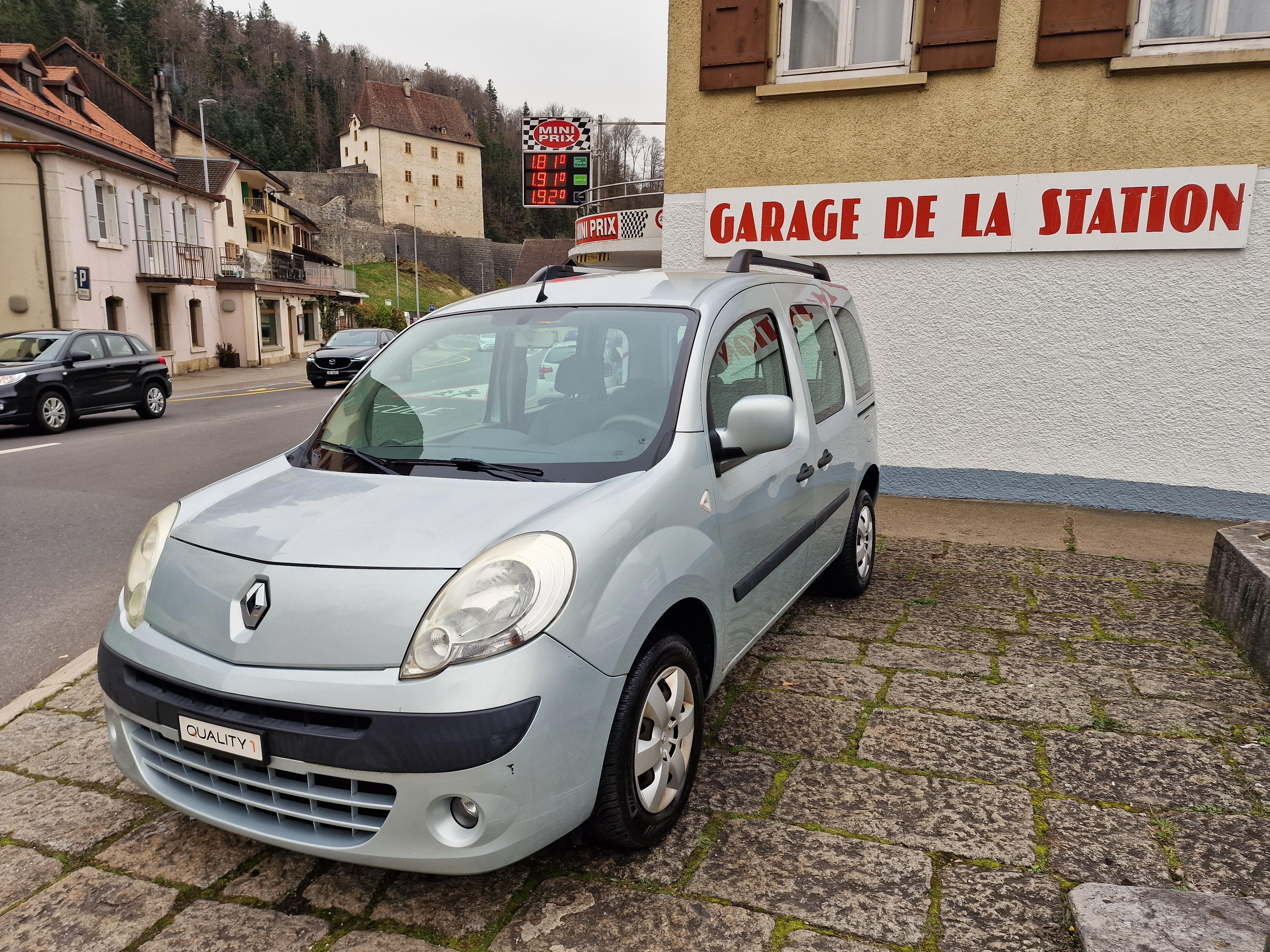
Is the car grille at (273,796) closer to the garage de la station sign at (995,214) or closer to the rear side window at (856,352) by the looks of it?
the rear side window at (856,352)

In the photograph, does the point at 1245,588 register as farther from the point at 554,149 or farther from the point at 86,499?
the point at 554,149

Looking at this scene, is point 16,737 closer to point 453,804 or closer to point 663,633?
point 453,804

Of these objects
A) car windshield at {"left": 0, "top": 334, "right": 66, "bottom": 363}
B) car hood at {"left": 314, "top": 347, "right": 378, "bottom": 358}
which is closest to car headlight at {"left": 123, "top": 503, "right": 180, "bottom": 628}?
car windshield at {"left": 0, "top": 334, "right": 66, "bottom": 363}

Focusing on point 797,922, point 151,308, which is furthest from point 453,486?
point 151,308

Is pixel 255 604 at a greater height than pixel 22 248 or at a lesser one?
lesser

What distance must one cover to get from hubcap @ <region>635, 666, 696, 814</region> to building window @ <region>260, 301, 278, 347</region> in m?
44.5

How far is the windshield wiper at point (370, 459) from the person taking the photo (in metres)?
3.00

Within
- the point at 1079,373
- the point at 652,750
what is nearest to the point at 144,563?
the point at 652,750

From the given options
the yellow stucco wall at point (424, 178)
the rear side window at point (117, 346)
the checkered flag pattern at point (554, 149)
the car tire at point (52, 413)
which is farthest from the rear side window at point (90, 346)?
the yellow stucco wall at point (424, 178)

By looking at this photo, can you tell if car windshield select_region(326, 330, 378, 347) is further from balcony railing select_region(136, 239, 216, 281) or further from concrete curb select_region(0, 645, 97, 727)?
concrete curb select_region(0, 645, 97, 727)

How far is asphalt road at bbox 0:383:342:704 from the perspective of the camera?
506cm

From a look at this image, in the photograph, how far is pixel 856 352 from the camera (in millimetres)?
5289

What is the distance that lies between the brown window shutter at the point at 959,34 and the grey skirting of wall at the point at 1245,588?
446cm

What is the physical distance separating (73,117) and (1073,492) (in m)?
35.3
